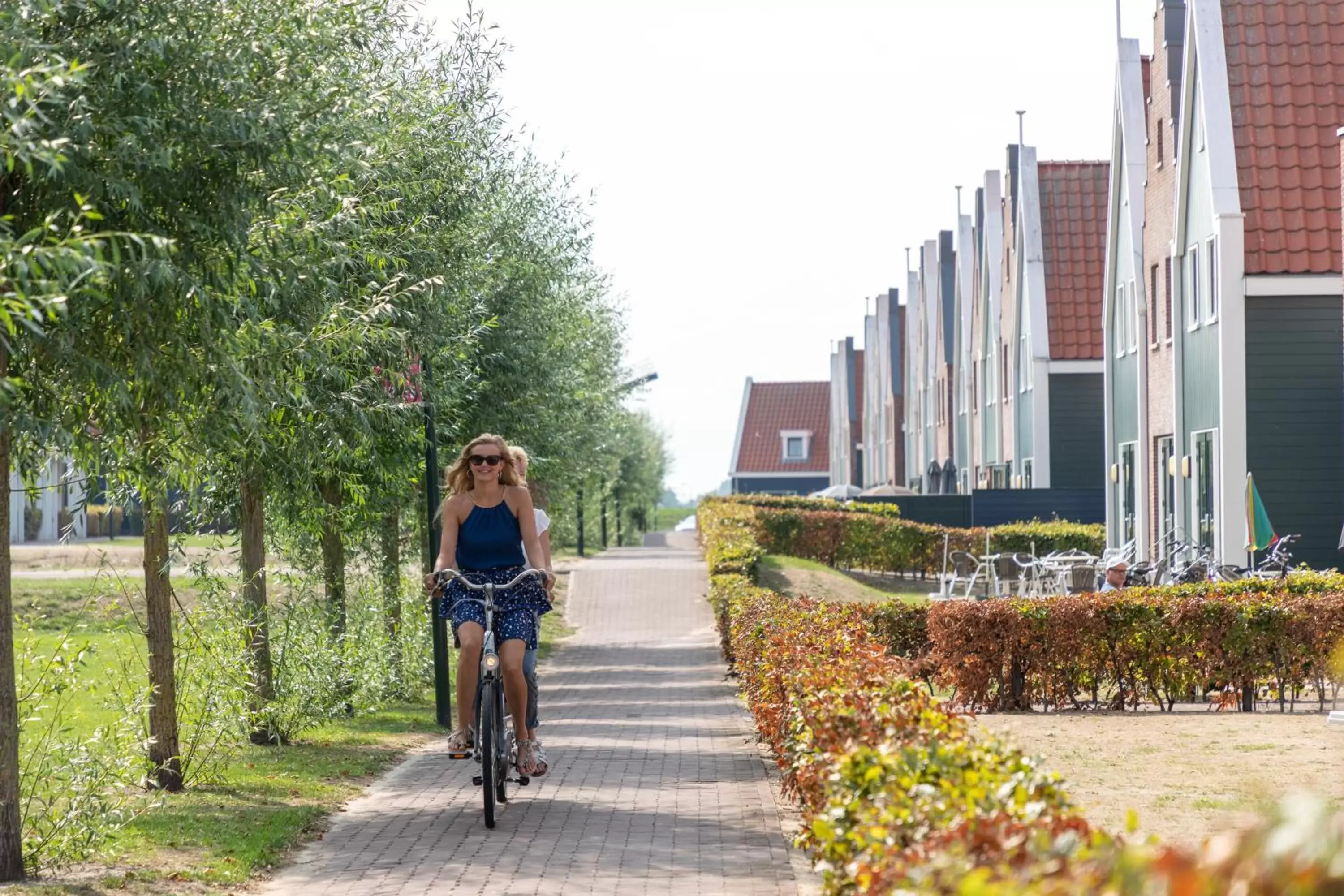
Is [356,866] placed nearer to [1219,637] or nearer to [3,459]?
[3,459]

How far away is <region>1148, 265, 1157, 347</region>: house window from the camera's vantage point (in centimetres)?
2936

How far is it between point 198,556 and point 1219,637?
7.99m

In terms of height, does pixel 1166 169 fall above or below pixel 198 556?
above

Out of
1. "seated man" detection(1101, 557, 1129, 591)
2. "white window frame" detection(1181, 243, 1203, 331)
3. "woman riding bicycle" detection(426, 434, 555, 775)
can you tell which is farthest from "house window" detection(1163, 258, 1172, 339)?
"woman riding bicycle" detection(426, 434, 555, 775)

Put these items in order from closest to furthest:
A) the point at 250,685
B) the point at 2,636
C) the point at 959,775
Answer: the point at 959,775 < the point at 2,636 < the point at 250,685

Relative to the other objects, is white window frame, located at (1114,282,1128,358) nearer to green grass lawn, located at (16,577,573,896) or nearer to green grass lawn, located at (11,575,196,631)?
green grass lawn, located at (11,575,196,631)

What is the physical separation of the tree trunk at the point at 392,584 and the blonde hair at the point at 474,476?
28.9ft

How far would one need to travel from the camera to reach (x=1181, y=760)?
37.0ft

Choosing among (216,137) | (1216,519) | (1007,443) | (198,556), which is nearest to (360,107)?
(216,137)

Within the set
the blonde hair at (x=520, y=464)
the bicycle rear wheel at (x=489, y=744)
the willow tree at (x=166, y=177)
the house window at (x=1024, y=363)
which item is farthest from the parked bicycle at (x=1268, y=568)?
the house window at (x=1024, y=363)

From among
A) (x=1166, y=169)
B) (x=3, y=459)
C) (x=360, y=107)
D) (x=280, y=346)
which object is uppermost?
(x=1166, y=169)

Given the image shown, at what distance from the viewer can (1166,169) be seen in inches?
1126

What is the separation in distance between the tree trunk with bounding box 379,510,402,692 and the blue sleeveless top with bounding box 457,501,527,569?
8.92 metres

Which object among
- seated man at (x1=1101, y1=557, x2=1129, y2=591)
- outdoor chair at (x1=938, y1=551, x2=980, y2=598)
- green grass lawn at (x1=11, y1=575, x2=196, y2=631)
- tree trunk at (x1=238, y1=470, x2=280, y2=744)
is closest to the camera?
tree trunk at (x1=238, y1=470, x2=280, y2=744)
